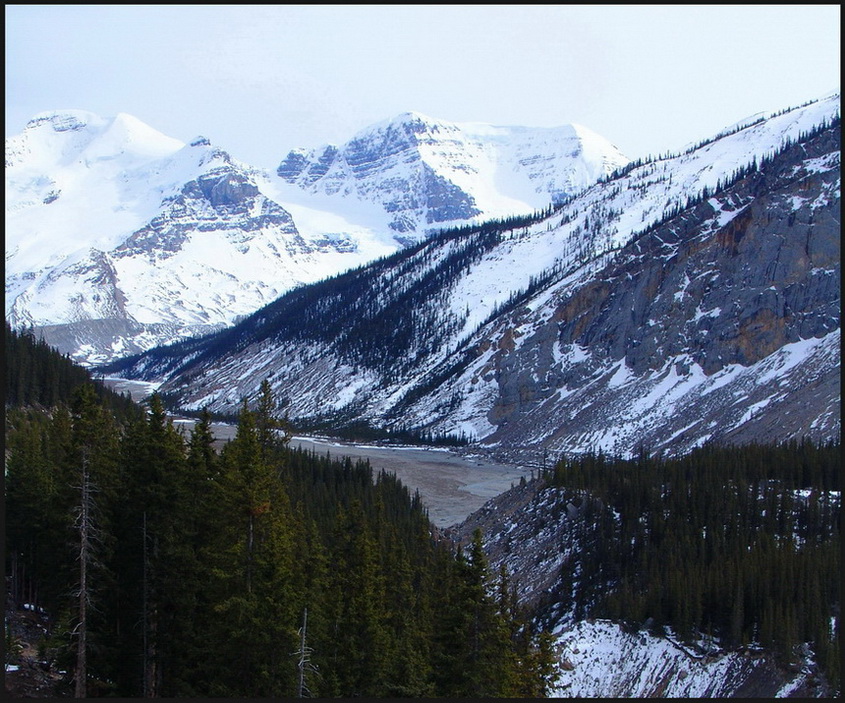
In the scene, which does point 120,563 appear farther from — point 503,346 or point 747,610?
point 503,346

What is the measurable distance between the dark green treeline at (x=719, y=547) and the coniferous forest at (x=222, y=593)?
19.6 metres

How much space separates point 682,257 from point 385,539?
140699 mm

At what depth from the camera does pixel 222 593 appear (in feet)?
89.5

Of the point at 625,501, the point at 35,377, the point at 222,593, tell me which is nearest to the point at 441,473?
the point at 625,501

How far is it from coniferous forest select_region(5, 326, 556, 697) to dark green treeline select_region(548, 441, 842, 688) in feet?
64.3

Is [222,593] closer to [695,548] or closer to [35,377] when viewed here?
[695,548]

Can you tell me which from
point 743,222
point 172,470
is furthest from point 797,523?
point 743,222

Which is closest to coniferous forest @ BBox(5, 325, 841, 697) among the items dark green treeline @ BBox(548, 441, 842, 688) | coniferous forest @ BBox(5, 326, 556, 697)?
coniferous forest @ BBox(5, 326, 556, 697)

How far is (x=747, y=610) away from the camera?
48.9m

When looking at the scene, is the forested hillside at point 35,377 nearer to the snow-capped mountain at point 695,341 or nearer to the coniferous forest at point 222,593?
the coniferous forest at point 222,593

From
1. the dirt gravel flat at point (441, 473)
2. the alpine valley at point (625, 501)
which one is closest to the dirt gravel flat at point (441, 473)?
the dirt gravel flat at point (441, 473)

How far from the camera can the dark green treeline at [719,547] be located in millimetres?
47344

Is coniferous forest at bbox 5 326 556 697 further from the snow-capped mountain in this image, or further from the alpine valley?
the snow-capped mountain

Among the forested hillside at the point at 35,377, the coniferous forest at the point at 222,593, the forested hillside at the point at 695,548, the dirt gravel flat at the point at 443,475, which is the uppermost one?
the forested hillside at the point at 35,377
